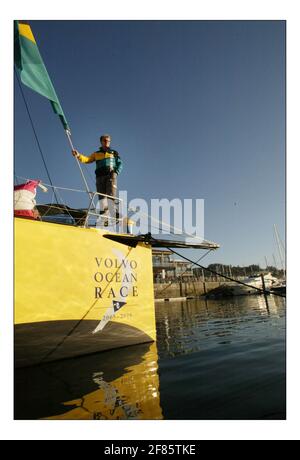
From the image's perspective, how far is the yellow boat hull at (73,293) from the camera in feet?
19.1

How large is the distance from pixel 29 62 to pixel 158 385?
7.67m

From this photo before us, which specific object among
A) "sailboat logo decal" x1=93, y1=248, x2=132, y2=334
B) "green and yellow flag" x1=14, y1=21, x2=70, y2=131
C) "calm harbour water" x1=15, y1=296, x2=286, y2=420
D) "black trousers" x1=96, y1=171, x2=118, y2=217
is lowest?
"calm harbour water" x1=15, y1=296, x2=286, y2=420

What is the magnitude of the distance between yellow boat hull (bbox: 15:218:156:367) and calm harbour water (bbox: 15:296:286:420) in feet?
1.48

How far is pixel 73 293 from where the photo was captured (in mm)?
6551

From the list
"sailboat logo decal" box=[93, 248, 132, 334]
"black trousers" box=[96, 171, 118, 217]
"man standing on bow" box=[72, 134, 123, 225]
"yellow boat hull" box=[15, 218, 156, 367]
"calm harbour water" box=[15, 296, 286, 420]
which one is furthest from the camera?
"man standing on bow" box=[72, 134, 123, 225]

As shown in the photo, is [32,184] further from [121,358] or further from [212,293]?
[212,293]

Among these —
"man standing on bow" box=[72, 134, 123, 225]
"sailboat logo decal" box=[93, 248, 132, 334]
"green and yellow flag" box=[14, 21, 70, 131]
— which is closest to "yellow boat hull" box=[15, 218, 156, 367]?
"sailboat logo decal" box=[93, 248, 132, 334]

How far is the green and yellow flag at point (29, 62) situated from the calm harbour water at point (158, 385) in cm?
651

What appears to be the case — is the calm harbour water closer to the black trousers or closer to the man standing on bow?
the black trousers

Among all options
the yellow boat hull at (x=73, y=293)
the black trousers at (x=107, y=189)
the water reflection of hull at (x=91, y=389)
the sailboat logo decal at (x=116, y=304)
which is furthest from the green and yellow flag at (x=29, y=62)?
the water reflection of hull at (x=91, y=389)

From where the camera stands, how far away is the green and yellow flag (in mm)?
6676

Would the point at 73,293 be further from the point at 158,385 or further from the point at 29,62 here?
the point at 29,62

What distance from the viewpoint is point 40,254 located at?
6086 mm
